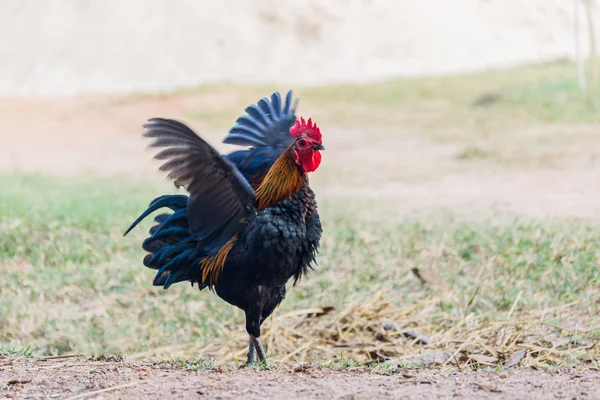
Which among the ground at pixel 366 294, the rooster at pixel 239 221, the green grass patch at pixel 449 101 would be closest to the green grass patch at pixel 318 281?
the ground at pixel 366 294

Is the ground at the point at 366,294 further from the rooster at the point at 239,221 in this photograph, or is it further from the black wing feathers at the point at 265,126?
the black wing feathers at the point at 265,126

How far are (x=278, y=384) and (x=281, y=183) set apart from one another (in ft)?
3.41

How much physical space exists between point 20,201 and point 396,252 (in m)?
4.21

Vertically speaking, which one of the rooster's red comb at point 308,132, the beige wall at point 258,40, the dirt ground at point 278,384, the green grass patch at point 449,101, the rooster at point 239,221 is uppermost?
the beige wall at point 258,40

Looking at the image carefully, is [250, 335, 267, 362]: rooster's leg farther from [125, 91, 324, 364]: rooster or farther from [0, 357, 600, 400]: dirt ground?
[0, 357, 600, 400]: dirt ground

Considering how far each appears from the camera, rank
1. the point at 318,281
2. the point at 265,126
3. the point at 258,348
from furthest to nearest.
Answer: the point at 318,281, the point at 265,126, the point at 258,348

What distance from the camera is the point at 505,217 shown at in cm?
848

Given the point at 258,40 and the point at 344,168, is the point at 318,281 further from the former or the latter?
the point at 258,40

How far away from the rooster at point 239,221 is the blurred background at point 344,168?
850mm

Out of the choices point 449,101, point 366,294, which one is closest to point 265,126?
point 366,294

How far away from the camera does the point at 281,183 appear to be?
444 centimetres

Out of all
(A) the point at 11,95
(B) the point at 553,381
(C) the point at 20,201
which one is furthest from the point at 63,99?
(B) the point at 553,381

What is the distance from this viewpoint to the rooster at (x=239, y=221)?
4207 millimetres

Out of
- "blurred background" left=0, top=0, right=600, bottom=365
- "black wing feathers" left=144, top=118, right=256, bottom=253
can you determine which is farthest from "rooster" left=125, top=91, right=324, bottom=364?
"blurred background" left=0, top=0, right=600, bottom=365
